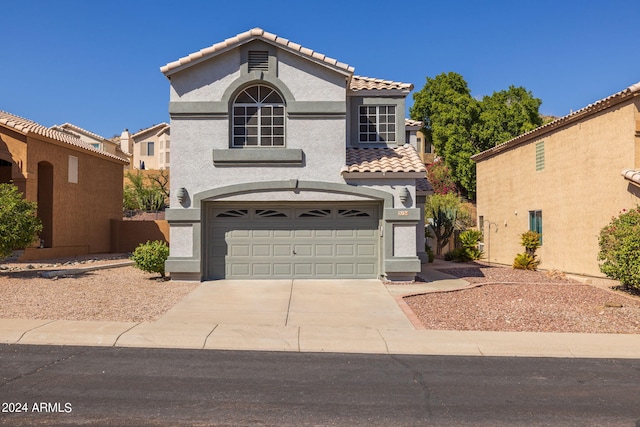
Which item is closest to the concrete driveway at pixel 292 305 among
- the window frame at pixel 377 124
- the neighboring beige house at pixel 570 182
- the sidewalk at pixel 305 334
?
the sidewalk at pixel 305 334

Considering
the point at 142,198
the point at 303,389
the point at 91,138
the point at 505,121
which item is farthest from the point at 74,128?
the point at 303,389

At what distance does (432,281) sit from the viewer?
16.9 metres

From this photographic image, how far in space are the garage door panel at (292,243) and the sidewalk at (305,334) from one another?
3.52 meters

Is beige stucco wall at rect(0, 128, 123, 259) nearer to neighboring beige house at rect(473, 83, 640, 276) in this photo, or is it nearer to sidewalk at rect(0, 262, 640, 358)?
sidewalk at rect(0, 262, 640, 358)

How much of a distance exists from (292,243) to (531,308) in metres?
6.89

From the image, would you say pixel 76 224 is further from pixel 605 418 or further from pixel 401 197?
pixel 605 418

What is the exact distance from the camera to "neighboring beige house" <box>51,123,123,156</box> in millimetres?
58656

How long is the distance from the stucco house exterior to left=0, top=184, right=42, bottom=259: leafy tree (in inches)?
160

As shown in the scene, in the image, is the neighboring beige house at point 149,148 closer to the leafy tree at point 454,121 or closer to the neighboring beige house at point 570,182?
the leafy tree at point 454,121

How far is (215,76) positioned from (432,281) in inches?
342

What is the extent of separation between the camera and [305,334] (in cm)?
1032

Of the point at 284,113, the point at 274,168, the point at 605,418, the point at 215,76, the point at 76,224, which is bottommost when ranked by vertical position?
the point at 605,418

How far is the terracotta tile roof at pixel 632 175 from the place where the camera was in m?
15.3

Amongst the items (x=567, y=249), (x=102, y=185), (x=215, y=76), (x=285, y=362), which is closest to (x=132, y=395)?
(x=285, y=362)
